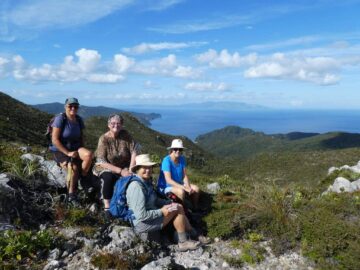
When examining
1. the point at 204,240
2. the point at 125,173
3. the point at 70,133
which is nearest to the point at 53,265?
the point at 125,173

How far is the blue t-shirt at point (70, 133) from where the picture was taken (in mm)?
8023

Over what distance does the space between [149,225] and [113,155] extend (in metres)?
A: 2.03

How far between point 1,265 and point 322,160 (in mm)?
66577

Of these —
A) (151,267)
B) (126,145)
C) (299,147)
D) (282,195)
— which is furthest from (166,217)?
(299,147)

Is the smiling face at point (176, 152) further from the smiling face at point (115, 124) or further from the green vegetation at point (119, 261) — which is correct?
the green vegetation at point (119, 261)

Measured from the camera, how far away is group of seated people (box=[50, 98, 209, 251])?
23.0 feet

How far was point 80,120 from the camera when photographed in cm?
845

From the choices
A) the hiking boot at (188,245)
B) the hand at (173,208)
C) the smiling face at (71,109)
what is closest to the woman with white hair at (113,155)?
the smiling face at (71,109)

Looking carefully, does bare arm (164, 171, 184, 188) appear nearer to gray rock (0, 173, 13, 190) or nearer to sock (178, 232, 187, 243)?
sock (178, 232, 187, 243)

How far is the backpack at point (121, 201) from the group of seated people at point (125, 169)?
119 mm

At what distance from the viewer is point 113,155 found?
8.24 metres

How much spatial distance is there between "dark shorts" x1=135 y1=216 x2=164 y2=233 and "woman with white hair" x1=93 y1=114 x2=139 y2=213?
3.59ft

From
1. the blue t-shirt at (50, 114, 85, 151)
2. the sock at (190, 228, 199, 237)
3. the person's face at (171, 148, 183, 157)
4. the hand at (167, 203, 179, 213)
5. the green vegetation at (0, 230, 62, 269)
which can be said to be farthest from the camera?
the person's face at (171, 148, 183, 157)

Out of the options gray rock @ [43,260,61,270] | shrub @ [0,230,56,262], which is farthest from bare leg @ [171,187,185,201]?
gray rock @ [43,260,61,270]
